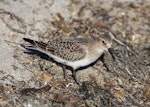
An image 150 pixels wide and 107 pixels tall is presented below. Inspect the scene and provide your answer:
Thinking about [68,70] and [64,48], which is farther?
[68,70]

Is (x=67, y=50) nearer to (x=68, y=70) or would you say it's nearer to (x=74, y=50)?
(x=74, y=50)

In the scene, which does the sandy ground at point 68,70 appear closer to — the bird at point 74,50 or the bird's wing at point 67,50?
the bird at point 74,50

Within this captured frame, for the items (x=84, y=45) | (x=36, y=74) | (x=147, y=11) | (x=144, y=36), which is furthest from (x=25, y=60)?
(x=147, y=11)

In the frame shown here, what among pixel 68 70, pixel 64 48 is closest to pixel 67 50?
pixel 64 48

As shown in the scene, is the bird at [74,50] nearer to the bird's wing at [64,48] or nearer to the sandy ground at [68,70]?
the bird's wing at [64,48]

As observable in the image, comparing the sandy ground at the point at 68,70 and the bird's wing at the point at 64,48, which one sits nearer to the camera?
the sandy ground at the point at 68,70

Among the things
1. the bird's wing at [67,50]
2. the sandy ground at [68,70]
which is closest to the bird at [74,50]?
the bird's wing at [67,50]
